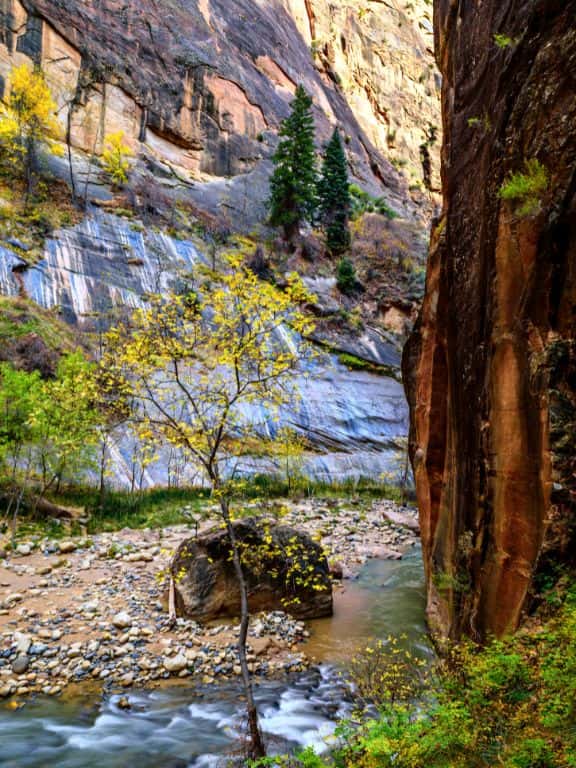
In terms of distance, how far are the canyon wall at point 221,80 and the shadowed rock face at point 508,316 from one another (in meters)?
35.9

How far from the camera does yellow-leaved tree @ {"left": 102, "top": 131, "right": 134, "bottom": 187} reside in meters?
34.1

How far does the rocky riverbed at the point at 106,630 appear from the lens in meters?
7.95

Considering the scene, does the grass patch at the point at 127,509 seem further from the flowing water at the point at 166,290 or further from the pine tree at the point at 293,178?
the pine tree at the point at 293,178

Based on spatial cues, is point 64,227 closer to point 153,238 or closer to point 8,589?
point 153,238

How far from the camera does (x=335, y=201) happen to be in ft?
144

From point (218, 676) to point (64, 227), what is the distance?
1138 inches

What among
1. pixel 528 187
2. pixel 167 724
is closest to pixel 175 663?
pixel 167 724

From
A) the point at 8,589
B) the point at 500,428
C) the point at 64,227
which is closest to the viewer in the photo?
the point at 500,428

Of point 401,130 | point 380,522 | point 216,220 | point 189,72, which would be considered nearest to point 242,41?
point 189,72

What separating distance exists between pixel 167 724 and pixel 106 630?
10.00 feet

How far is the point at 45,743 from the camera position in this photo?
20.8 feet

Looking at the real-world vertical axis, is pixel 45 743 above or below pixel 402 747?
below

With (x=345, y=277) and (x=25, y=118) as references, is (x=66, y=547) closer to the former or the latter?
(x=25, y=118)

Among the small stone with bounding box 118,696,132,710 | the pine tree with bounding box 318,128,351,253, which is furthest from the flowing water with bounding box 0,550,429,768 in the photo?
the pine tree with bounding box 318,128,351,253
